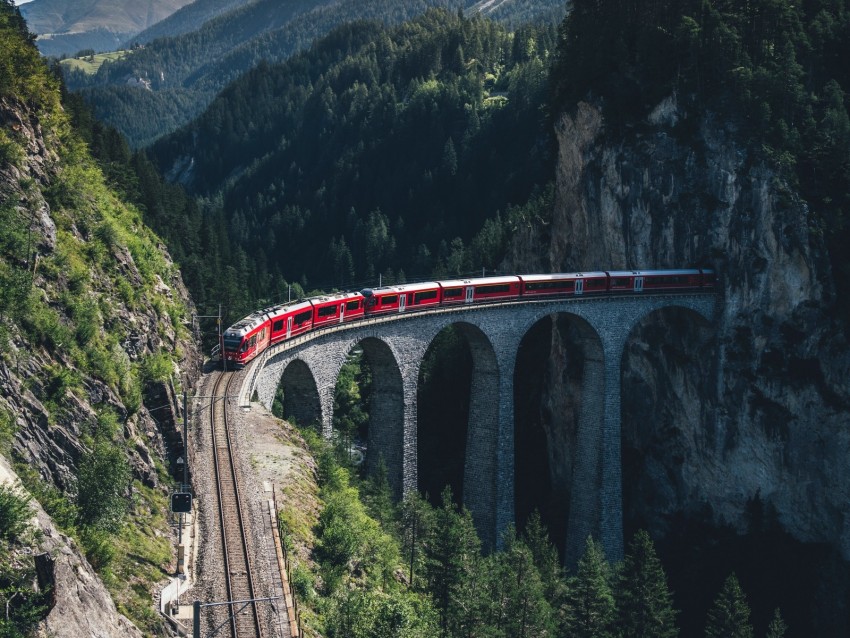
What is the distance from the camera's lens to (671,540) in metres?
76.2

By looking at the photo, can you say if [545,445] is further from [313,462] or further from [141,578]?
[141,578]

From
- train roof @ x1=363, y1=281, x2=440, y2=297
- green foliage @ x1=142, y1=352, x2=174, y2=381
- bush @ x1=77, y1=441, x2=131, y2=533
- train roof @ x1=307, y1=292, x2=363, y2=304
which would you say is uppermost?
train roof @ x1=363, y1=281, x2=440, y2=297

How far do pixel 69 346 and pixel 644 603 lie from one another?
32620 mm

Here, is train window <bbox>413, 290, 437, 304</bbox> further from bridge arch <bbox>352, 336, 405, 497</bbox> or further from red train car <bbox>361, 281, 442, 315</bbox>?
bridge arch <bbox>352, 336, 405, 497</bbox>

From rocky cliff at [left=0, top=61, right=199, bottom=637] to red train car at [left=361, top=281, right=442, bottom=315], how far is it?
439 inches

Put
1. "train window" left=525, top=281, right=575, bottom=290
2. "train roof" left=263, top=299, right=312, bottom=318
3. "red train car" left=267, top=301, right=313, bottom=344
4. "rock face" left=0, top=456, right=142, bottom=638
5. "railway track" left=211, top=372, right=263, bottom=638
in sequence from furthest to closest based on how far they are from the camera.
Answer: "train window" left=525, top=281, right=575, bottom=290
"train roof" left=263, top=299, right=312, bottom=318
"red train car" left=267, top=301, right=313, bottom=344
"railway track" left=211, top=372, right=263, bottom=638
"rock face" left=0, top=456, right=142, bottom=638

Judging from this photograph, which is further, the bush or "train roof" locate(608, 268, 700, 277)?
"train roof" locate(608, 268, 700, 277)

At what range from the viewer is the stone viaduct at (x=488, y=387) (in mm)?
56781

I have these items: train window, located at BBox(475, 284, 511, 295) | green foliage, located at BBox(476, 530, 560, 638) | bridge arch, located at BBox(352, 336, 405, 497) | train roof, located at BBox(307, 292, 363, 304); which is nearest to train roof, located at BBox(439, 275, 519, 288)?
train window, located at BBox(475, 284, 511, 295)

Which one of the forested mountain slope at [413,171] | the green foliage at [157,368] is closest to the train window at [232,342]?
the green foliage at [157,368]

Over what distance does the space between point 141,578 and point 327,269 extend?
422ft

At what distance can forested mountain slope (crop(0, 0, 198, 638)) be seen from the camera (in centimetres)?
2275

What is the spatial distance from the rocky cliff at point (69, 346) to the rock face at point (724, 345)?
1496 inches

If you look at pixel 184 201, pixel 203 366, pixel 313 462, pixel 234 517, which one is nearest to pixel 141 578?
pixel 234 517
